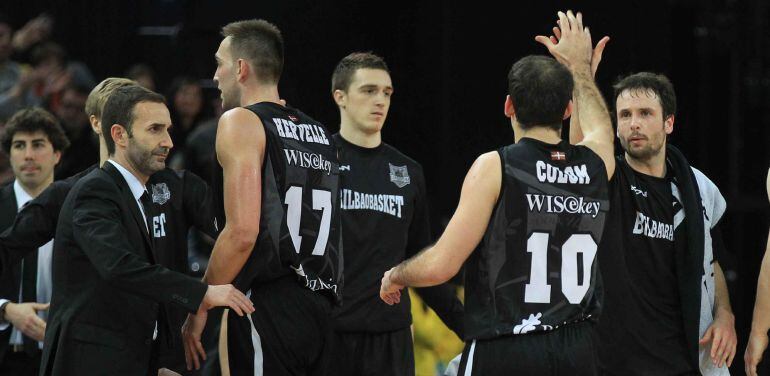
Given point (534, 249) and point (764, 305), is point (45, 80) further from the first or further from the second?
point (764, 305)

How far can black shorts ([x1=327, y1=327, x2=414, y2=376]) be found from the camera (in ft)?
20.8

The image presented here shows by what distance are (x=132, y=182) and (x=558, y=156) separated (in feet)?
6.37

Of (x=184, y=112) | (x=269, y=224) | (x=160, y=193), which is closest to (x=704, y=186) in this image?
(x=269, y=224)

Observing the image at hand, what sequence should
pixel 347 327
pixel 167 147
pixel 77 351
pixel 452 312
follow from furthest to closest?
pixel 452 312, pixel 347 327, pixel 167 147, pixel 77 351

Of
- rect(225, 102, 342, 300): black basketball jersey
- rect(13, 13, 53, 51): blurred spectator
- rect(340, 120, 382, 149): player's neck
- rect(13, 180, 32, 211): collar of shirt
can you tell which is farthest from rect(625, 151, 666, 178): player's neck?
rect(13, 13, 53, 51): blurred spectator

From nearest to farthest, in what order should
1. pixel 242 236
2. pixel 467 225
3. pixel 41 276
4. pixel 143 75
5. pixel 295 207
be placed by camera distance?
pixel 467 225, pixel 242 236, pixel 295 207, pixel 41 276, pixel 143 75

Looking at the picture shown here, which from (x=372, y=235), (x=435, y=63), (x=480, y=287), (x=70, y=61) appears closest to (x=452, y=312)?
(x=372, y=235)

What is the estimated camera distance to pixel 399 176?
669 centimetres

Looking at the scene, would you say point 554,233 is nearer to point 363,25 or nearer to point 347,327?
point 347,327

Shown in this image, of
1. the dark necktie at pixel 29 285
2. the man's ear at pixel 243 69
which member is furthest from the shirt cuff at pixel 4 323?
the man's ear at pixel 243 69

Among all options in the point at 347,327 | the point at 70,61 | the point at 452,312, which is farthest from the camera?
the point at 70,61

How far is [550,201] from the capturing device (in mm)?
4523

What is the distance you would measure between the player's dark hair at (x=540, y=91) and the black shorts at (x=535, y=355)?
2.83 ft

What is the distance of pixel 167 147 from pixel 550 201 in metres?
1.84
